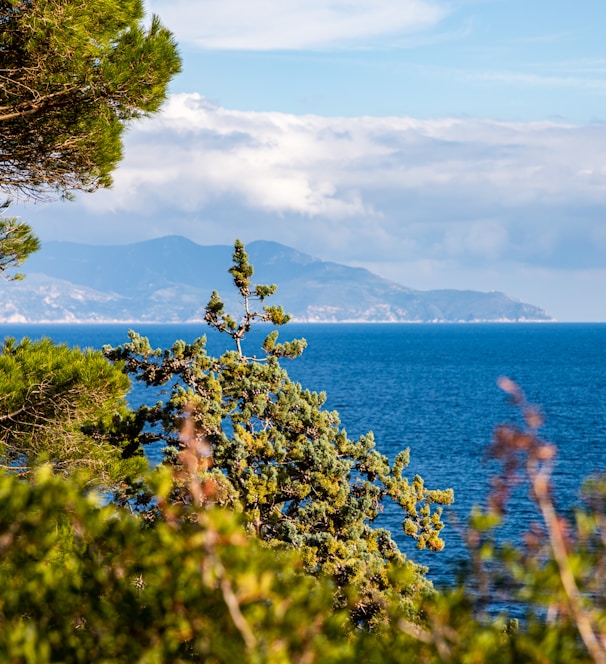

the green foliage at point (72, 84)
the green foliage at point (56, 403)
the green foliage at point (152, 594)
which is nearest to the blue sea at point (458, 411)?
the green foliage at point (152, 594)

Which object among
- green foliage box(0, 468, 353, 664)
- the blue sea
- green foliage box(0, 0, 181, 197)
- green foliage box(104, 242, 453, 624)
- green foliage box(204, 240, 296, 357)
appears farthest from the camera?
the blue sea

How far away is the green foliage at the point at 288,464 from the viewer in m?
16.9

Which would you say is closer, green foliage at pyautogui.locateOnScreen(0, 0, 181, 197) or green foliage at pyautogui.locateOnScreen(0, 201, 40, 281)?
green foliage at pyautogui.locateOnScreen(0, 0, 181, 197)

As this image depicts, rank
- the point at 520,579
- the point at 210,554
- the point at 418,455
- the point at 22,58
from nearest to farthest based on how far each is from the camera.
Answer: the point at 210,554 → the point at 520,579 → the point at 22,58 → the point at 418,455

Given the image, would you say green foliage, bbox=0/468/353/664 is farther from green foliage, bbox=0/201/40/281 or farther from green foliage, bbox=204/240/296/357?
green foliage, bbox=204/240/296/357

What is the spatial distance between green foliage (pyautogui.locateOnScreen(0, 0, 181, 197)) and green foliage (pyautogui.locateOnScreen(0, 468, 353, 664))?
10.1m

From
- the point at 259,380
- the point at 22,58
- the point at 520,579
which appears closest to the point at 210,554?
the point at 520,579

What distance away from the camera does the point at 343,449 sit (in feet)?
62.6

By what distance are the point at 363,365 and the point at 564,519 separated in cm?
15196

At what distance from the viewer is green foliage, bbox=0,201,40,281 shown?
17141 mm

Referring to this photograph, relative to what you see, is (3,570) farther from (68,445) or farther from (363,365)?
(363,365)

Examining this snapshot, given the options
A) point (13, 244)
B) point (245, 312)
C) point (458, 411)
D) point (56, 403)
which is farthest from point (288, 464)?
point (458, 411)

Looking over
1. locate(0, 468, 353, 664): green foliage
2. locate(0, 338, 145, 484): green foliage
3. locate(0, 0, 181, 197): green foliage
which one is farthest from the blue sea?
locate(0, 0, 181, 197): green foliage

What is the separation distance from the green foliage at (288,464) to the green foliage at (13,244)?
3071 millimetres
